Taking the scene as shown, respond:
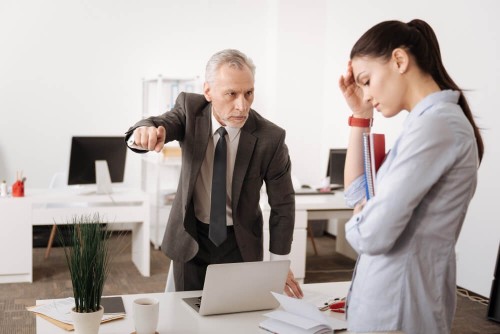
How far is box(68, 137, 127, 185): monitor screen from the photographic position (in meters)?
5.01

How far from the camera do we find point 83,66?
6621 millimetres

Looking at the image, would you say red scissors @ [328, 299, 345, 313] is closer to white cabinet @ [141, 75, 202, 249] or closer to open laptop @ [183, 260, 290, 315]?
open laptop @ [183, 260, 290, 315]

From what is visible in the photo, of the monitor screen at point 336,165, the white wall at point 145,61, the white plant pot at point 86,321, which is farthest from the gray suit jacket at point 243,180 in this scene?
the white wall at point 145,61

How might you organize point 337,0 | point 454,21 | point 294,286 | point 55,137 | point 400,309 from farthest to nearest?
point 337,0 → point 55,137 → point 454,21 → point 294,286 → point 400,309

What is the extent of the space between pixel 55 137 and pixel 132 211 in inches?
76.6

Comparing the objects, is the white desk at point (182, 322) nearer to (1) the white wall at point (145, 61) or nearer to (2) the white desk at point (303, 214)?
(2) the white desk at point (303, 214)

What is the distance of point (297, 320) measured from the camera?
168cm

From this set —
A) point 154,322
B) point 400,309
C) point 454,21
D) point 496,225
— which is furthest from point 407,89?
point 454,21

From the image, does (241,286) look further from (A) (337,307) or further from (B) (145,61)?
(B) (145,61)

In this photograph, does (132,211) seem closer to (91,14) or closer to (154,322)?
(91,14)

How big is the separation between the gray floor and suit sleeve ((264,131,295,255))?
210cm

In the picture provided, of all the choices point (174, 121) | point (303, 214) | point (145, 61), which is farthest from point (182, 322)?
point (145, 61)

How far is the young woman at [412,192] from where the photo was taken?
4.36 feet

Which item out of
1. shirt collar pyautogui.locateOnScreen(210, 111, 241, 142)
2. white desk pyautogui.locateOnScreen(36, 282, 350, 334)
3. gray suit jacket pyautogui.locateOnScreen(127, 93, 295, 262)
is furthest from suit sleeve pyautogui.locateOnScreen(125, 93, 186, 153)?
white desk pyautogui.locateOnScreen(36, 282, 350, 334)
